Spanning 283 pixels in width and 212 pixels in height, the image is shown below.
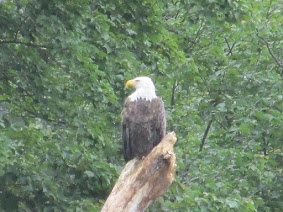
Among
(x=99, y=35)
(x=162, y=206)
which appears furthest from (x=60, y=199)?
(x=99, y=35)

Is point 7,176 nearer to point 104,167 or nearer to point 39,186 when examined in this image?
point 39,186

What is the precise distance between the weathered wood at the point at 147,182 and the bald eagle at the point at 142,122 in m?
1.61

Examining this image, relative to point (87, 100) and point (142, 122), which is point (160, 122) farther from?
point (87, 100)

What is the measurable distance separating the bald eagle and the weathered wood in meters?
1.61

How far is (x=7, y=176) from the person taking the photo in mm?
9547

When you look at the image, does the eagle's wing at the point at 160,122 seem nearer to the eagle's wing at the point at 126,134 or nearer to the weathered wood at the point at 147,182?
the eagle's wing at the point at 126,134

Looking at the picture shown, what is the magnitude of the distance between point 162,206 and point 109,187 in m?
0.62

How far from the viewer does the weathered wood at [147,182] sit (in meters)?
7.07

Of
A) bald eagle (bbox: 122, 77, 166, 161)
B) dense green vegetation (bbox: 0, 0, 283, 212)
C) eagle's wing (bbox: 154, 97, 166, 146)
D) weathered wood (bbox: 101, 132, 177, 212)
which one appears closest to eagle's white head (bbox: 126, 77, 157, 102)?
bald eagle (bbox: 122, 77, 166, 161)

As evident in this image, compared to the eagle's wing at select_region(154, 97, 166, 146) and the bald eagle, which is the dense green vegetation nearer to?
the bald eagle

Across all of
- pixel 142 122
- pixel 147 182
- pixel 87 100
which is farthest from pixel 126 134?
pixel 147 182

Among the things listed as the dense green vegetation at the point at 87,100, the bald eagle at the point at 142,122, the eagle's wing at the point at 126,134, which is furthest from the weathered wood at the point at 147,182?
the dense green vegetation at the point at 87,100

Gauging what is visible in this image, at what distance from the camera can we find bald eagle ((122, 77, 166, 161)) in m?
8.86

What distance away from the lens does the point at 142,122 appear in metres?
8.86
